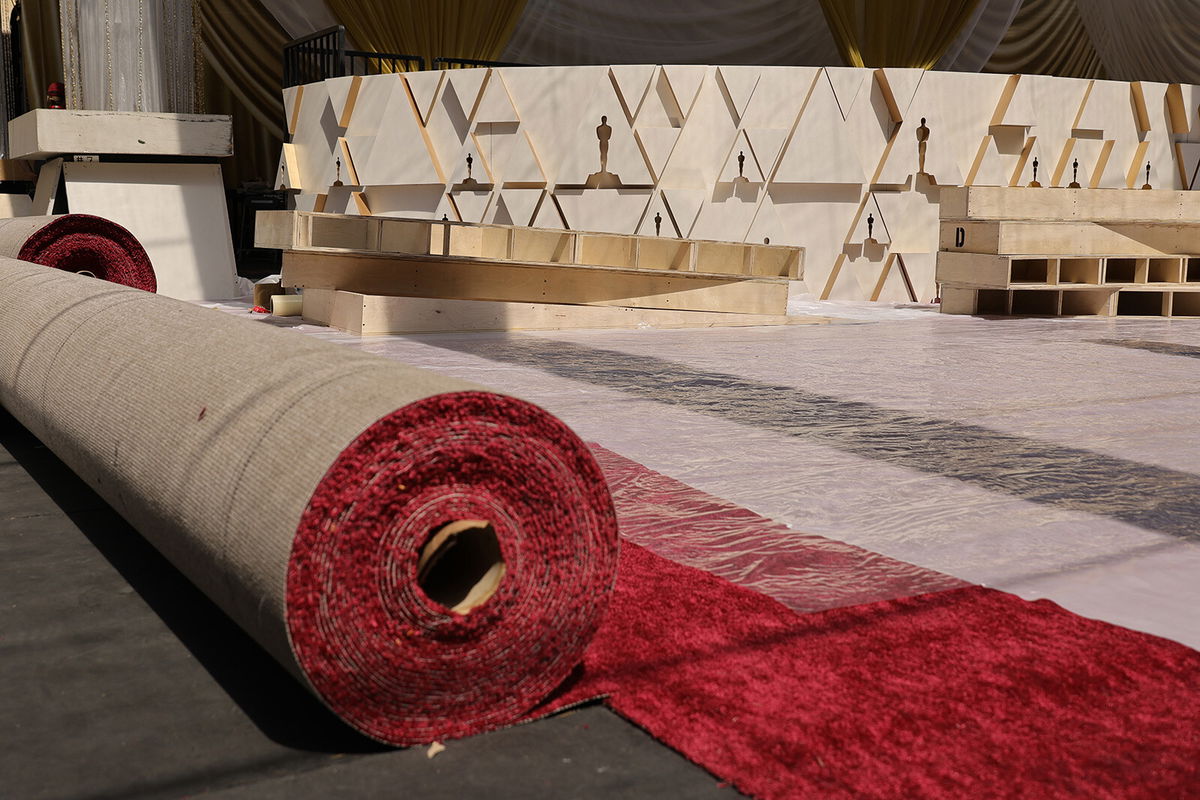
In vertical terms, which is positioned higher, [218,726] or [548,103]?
[548,103]

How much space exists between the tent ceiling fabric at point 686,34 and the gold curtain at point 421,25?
6.47ft

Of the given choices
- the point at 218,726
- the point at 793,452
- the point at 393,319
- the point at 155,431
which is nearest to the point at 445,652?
the point at 218,726

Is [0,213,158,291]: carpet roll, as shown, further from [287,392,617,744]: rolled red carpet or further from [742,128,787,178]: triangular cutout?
[742,128,787,178]: triangular cutout

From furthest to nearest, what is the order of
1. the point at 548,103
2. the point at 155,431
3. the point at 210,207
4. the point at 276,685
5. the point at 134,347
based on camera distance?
the point at 548,103 < the point at 210,207 < the point at 134,347 < the point at 155,431 < the point at 276,685

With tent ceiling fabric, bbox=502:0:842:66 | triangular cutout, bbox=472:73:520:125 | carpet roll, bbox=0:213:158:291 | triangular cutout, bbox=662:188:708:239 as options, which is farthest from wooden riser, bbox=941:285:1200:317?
tent ceiling fabric, bbox=502:0:842:66

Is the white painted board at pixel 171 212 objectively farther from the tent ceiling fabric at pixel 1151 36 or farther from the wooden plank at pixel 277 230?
the tent ceiling fabric at pixel 1151 36

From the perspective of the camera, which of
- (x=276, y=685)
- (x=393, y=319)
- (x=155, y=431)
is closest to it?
(x=276, y=685)

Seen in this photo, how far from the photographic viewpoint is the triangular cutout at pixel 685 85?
12.0m

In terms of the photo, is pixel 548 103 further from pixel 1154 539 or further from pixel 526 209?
pixel 1154 539

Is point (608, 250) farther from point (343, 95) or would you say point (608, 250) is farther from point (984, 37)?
point (984, 37)

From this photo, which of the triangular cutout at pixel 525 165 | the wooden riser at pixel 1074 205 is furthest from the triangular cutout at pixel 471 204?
the wooden riser at pixel 1074 205

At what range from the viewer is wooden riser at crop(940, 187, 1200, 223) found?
10.6 m

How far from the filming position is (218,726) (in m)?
2.11

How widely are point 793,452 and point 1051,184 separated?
9.34m
